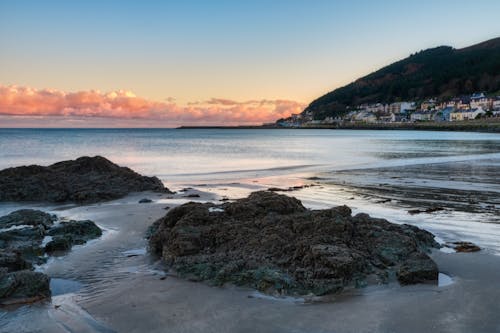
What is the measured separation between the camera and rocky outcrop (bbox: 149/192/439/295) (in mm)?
5457

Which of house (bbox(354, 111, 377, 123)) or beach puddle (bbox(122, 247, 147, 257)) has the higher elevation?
house (bbox(354, 111, 377, 123))

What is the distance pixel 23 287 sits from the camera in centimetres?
511

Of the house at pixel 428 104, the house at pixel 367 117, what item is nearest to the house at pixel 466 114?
the house at pixel 428 104

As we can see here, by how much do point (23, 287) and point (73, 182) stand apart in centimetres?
846

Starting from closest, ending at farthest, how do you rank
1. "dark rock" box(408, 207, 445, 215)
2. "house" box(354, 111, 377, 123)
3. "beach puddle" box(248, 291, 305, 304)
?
"beach puddle" box(248, 291, 305, 304)
"dark rock" box(408, 207, 445, 215)
"house" box(354, 111, 377, 123)

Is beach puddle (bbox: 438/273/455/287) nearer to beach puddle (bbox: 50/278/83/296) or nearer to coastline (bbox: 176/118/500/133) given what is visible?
beach puddle (bbox: 50/278/83/296)

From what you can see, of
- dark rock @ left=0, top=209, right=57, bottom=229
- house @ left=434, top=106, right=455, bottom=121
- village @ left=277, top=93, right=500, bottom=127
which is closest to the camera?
dark rock @ left=0, top=209, right=57, bottom=229

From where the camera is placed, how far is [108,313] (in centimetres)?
473

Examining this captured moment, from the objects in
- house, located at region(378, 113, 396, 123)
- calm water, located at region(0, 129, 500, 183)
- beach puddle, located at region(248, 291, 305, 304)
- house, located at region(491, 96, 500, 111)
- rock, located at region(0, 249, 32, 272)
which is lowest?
calm water, located at region(0, 129, 500, 183)

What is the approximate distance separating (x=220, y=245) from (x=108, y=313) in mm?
2194

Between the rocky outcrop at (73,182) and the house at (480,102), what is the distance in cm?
15361

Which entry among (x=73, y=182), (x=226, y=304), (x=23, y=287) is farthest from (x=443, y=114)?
(x=23, y=287)

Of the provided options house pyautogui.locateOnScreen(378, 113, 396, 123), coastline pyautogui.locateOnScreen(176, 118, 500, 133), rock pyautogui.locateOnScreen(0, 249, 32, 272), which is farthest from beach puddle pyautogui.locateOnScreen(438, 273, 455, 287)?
house pyautogui.locateOnScreen(378, 113, 396, 123)

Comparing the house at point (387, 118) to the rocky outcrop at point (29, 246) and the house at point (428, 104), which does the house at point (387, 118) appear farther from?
the rocky outcrop at point (29, 246)
